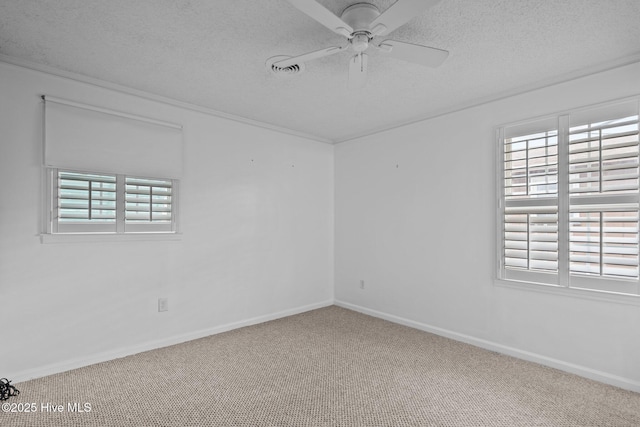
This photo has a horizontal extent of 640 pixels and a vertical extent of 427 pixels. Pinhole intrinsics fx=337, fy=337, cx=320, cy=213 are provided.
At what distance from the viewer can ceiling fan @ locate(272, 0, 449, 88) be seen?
1504mm

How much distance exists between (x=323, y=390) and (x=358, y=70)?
2131 millimetres

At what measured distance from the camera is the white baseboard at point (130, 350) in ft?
8.05

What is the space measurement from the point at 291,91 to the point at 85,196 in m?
1.90

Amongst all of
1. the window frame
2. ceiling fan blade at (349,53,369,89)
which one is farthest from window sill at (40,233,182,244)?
ceiling fan blade at (349,53,369,89)

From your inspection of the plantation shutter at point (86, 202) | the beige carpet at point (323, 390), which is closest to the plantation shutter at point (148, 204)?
the plantation shutter at point (86, 202)

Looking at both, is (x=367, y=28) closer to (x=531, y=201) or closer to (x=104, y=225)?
(x=531, y=201)

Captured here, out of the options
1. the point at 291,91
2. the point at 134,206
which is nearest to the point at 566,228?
the point at 291,91

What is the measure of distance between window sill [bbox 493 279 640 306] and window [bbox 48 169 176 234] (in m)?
3.12

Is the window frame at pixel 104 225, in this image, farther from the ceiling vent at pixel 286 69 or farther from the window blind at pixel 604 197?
the window blind at pixel 604 197

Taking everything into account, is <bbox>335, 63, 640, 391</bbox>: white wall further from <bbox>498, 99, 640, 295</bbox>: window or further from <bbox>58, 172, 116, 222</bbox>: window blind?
<bbox>58, 172, 116, 222</bbox>: window blind

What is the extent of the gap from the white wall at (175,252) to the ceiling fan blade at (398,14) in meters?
2.26

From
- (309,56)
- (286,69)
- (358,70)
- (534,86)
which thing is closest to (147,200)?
(286,69)

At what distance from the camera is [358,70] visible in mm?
2084

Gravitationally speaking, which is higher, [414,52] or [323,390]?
[414,52]
